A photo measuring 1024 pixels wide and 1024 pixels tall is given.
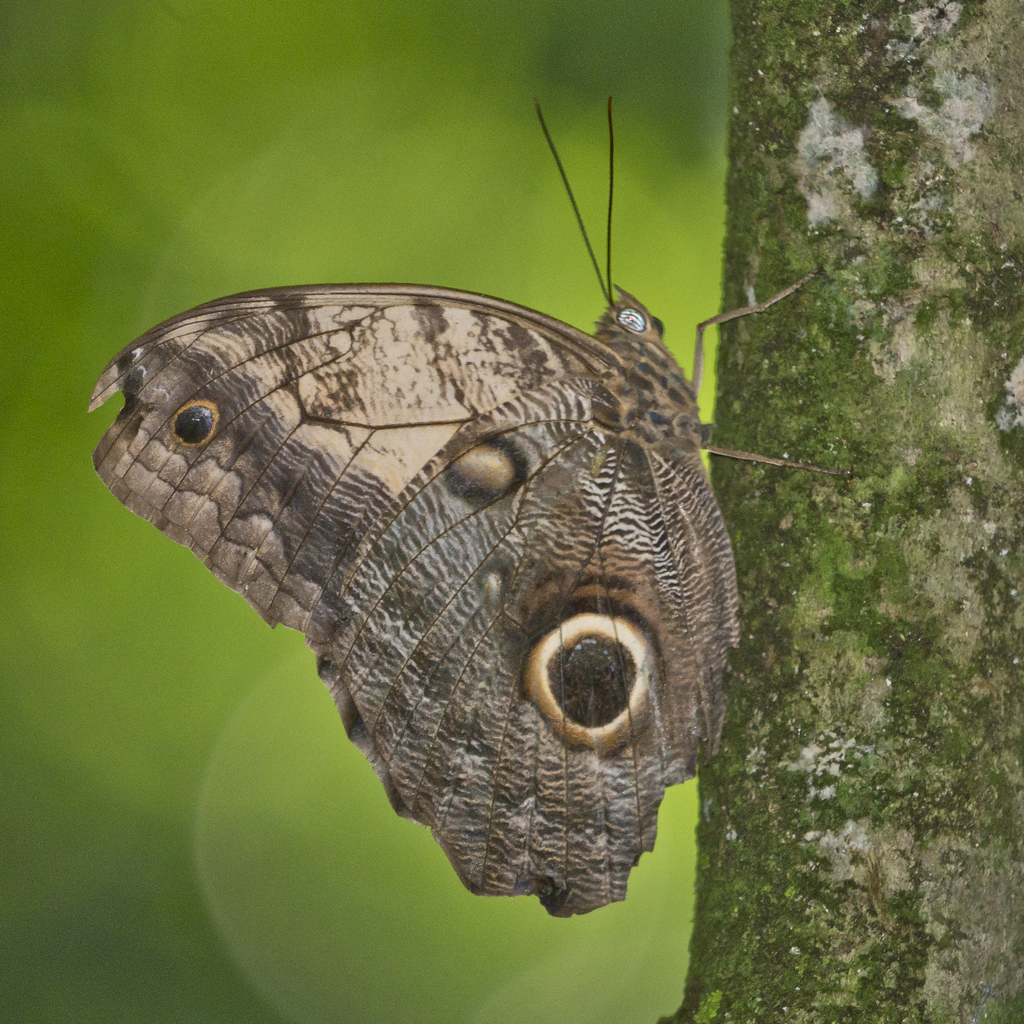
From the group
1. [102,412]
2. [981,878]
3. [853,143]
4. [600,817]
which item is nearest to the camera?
[981,878]

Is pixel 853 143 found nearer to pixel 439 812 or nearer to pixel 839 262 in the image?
pixel 839 262

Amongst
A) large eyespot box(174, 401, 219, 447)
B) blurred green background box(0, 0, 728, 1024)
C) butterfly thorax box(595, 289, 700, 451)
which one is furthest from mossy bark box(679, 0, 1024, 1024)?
blurred green background box(0, 0, 728, 1024)

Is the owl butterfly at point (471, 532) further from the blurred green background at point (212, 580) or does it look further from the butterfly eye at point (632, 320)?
the blurred green background at point (212, 580)

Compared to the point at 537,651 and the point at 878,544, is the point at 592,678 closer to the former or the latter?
the point at 537,651

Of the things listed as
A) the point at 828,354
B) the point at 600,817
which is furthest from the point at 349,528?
the point at 828,354

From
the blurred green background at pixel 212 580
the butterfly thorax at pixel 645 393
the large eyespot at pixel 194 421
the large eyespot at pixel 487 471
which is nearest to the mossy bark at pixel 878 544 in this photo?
the butterfly thorax at pixel 645 393

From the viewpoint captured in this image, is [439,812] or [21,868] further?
[21,868]
